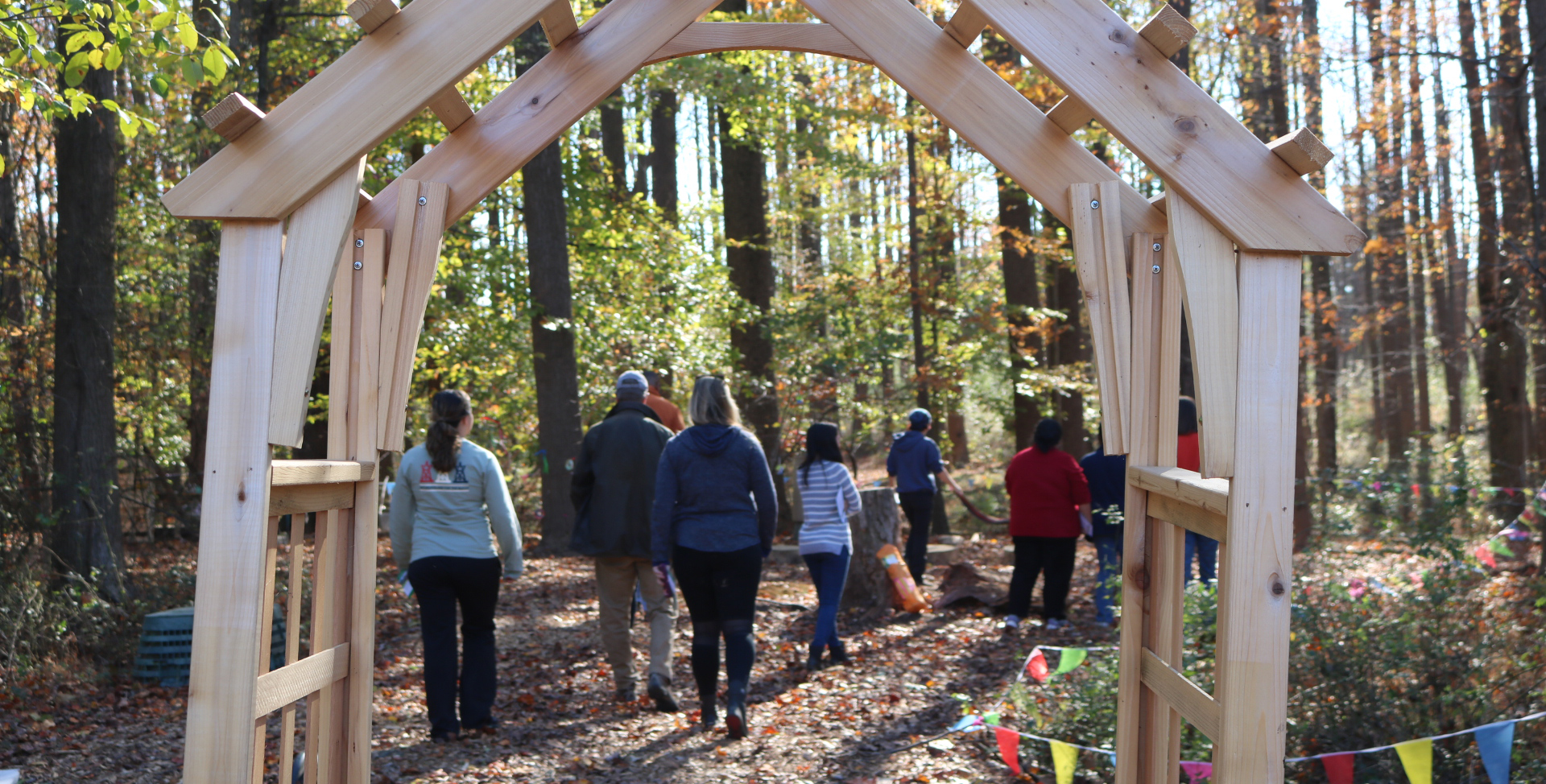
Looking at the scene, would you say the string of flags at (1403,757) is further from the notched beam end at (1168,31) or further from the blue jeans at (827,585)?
the blue jeans at (827,585)

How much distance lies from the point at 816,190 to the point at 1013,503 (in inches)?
604

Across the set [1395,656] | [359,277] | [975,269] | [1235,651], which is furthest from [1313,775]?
[975,269]

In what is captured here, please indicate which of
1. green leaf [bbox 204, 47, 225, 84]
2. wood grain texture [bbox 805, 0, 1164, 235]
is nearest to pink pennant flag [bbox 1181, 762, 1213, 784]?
wood grain texture [bbox 805, 0, 1164, 235]

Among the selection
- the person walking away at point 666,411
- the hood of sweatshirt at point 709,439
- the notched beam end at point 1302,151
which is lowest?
the hood of sweatshirt at point 709,439

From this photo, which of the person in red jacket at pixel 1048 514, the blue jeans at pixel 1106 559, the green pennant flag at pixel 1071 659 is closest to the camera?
the green pennant flag at pixel 1071 659

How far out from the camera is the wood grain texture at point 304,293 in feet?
9.27

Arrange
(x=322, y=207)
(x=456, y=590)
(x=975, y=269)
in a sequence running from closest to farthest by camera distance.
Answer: (x=322, y=207) → (x=456, y=590) → (x=975, y=269)

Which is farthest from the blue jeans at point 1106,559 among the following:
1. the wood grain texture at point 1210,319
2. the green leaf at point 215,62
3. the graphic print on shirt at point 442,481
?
the green leaf at point 215,62

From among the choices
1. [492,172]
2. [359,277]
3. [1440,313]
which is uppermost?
[1440,313]

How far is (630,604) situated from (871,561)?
322cm

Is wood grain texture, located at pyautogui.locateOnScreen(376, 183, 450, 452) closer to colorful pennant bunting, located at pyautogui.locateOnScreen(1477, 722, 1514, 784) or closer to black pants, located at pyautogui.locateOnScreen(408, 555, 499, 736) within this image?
black pants, located at pyautogui.locateOnScreen(408, 555, 499, 736)

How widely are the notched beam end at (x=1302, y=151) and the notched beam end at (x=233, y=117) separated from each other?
2572mm

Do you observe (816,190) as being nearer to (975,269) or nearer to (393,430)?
(975,269)

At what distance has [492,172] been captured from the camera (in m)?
3.47
